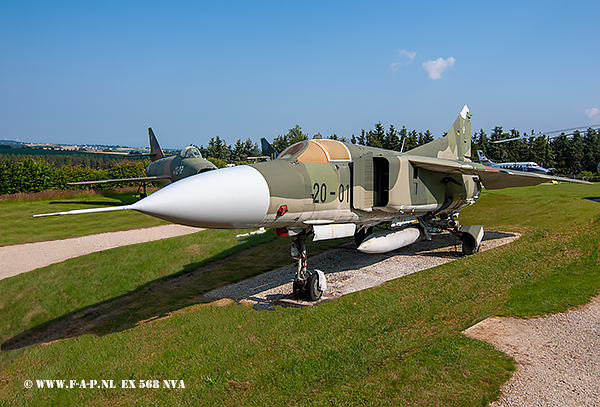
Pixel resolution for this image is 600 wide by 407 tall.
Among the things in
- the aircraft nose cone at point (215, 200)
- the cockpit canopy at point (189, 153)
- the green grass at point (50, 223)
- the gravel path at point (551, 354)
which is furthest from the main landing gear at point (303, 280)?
the cockpit canopy at point (189, 153)

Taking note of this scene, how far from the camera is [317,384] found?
4.66m

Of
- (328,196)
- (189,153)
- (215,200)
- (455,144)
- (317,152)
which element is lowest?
(328,196)

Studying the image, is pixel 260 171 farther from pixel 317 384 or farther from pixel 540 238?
pixel 540 238

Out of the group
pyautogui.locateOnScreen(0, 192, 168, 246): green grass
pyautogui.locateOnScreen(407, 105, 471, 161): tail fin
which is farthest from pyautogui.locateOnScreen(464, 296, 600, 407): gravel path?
pyautogui.locateOnScreen(0, 192, 168, 246): green grass

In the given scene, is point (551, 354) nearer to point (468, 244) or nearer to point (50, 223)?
point (468, 244)

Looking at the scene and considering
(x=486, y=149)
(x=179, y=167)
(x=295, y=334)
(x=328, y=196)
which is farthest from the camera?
(x=486, y=149)

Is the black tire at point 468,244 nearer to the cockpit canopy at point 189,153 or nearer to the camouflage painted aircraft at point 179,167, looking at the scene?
the camouflage painted aircraft at point 179,167

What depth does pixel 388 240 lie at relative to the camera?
32.4ft

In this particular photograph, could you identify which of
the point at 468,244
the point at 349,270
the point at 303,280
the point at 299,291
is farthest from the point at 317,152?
the point at 468,244

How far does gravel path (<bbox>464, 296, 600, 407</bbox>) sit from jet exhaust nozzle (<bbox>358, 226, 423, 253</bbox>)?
3.73 metres

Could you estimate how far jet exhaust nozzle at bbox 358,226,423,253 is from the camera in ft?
30.6

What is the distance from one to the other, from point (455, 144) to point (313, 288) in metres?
9.09

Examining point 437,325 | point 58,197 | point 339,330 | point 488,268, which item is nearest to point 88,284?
point 339,330

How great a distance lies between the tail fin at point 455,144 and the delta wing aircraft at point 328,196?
0.11m
